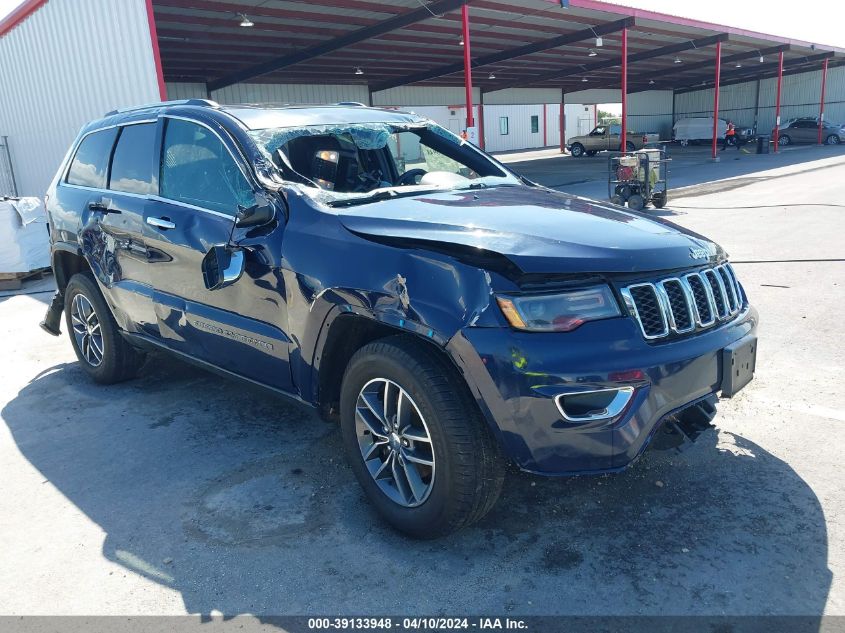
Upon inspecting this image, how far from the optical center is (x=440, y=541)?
292 centimetres

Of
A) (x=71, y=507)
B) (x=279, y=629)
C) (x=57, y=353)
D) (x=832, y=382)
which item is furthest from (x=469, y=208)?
(x=57, y=353)

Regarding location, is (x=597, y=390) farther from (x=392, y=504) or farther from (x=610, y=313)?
(x=392, y=504)

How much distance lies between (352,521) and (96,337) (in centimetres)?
288

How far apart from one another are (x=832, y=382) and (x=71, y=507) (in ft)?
14.6

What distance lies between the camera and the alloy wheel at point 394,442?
281 centimetres

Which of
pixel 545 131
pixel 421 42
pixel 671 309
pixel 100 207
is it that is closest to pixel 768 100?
pixel 545 131

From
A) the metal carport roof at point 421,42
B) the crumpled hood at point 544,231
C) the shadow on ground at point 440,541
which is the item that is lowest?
the shadow on ground at point 440,541

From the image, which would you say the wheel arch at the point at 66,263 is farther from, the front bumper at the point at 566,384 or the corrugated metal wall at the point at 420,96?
the corrugated metal wall at the point at 420,96

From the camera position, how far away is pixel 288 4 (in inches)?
606

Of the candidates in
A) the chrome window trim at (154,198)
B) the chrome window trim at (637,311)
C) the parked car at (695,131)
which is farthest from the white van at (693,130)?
the chrome window trim at (637,311)

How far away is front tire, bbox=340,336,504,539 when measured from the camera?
2.61 metres

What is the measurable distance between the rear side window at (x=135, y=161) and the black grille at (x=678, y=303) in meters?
2.90

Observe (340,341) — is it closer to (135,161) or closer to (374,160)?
(374,160)

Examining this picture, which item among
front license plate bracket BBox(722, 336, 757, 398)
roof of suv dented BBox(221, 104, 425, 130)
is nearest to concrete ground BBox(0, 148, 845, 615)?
front license plate bracket BBox(722, 336, 757, 398)
